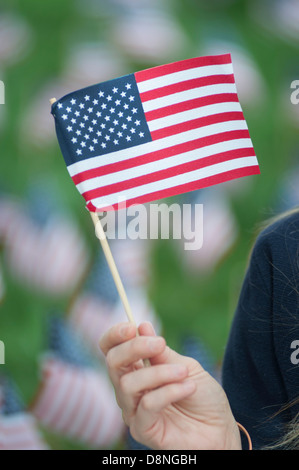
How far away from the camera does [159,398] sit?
0.76 m

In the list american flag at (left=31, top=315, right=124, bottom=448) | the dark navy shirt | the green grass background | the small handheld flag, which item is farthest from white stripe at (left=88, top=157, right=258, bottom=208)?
american flag at (left=31, top=315, right=124, bottom=448)

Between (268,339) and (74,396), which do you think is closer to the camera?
(268,339)

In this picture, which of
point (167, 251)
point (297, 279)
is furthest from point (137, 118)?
point (167, 251)

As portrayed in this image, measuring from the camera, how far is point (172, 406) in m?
0.87

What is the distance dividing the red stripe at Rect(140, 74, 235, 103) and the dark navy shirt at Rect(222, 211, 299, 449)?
34 cm

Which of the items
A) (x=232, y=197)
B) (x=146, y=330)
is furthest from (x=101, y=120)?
(x=232, y=197)

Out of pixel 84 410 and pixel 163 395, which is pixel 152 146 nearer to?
pixel 163 395

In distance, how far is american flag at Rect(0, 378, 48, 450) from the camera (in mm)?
2447

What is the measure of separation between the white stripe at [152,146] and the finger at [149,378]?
1.16ft

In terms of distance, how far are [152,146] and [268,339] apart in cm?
46

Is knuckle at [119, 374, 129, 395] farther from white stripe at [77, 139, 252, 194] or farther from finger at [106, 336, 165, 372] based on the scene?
white stripe at [77, 139, 252, 194]
